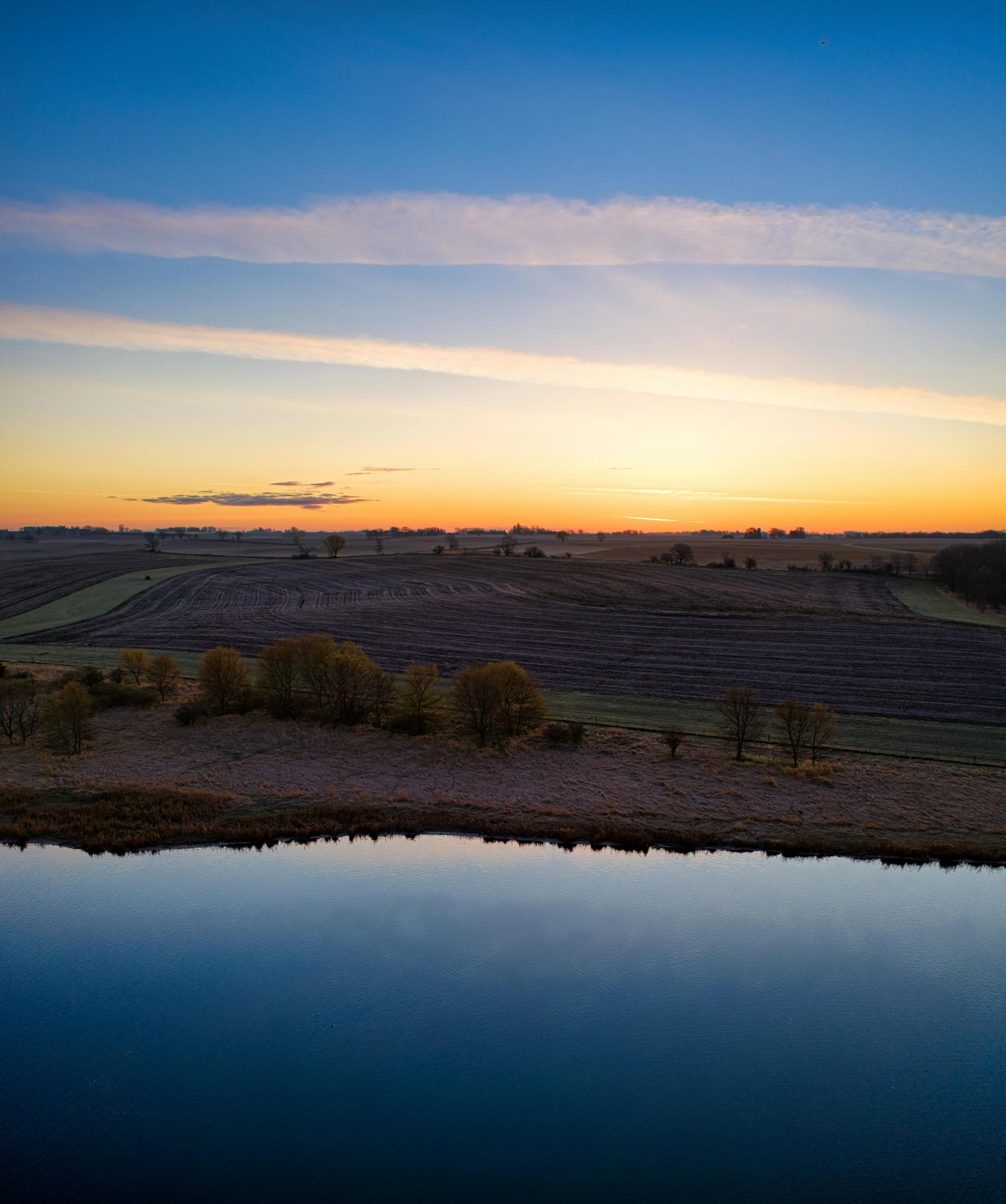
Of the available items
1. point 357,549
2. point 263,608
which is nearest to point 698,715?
point 263,608

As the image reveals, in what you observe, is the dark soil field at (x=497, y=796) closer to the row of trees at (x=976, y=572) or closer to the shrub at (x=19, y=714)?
the shrub at (x=19, y=714)

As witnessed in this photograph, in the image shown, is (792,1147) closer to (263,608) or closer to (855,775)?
(855,775)

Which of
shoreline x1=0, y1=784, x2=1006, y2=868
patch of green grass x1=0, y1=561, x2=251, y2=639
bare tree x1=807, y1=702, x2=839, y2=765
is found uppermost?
patch of green grass x1=0, y1=561, x2=251, y2=639

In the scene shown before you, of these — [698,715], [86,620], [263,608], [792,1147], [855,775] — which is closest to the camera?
[792,1147]

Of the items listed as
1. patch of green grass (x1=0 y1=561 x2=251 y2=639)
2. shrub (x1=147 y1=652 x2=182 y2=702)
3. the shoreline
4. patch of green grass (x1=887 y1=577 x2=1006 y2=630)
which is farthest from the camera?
patch of green grass (x1=887 y1=577 x2=1006 y2=630)

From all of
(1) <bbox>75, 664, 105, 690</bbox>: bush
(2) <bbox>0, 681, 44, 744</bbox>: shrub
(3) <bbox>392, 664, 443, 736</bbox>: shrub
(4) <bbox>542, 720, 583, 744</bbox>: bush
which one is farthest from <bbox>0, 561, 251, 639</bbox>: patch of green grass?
(4) <bbox>542, 720, 583, 744</bbox>: bush

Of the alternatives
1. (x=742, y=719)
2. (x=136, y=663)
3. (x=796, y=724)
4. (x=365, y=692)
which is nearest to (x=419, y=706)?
(x=365, y=692)

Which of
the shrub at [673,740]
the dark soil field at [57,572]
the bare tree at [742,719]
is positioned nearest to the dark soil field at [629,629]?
the bare tree at [742,719]

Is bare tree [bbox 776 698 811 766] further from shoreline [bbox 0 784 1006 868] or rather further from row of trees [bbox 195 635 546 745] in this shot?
row of trees [bbox 195 635 546 745]
